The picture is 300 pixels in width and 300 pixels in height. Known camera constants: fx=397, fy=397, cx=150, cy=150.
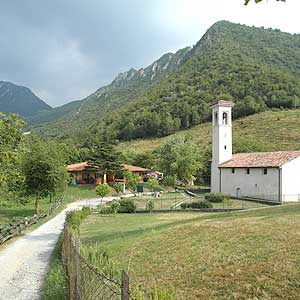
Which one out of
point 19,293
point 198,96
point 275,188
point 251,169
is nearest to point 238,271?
point 19,293

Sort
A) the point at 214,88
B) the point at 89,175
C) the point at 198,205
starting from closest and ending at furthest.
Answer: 1. the point at 198,205
2. the point at 89,175
3. the point at 214,88

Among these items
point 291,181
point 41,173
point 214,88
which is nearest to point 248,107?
point 214,88

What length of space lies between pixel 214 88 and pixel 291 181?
98114mm

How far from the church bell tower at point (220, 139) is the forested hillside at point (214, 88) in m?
59.4

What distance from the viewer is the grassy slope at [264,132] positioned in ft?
258

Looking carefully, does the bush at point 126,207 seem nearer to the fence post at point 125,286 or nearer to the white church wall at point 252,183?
the white church wall at point 252,183

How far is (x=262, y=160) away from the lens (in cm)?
3878

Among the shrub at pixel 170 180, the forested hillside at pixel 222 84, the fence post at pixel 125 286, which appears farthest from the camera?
the forested hillside at pixel 222 84

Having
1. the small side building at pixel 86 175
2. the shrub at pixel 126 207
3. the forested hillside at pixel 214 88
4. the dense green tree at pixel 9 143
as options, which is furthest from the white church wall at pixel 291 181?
the forested hillside at pixel 214 88

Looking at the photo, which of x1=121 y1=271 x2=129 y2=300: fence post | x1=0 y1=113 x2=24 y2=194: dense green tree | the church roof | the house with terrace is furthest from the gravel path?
the house with terrace

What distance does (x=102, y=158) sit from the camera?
56750 mm

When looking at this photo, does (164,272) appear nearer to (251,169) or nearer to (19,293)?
(19,293)

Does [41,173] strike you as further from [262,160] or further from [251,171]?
[262,160]

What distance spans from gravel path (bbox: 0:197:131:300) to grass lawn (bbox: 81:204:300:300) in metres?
2.14
